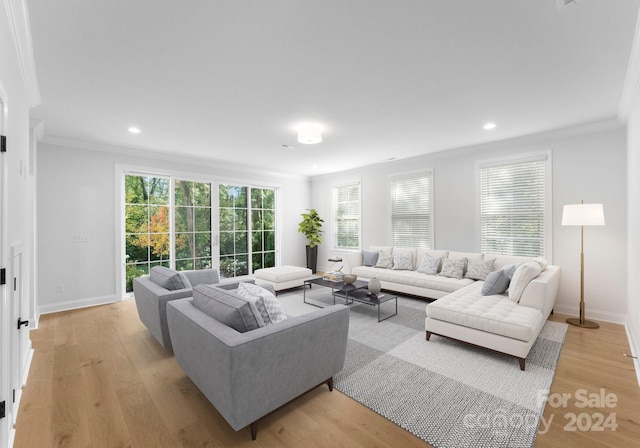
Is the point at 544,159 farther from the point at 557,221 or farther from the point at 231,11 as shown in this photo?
the point at 231,11

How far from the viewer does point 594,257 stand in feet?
13.0

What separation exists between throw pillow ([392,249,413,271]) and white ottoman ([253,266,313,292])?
168 cm

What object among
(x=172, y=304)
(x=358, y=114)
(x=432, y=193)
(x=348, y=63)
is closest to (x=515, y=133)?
(x=432, y=193)

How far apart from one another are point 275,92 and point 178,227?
3836 mm

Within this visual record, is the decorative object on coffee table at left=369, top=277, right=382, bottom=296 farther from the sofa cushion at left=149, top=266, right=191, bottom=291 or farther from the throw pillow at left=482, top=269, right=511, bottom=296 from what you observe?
the sofa cushion at left=149, top=266, right=191, bottom=291

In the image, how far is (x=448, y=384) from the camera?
7.80 feet

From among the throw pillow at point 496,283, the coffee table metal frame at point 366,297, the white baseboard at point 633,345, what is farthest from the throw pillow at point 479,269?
the white baseboard at point 633,345

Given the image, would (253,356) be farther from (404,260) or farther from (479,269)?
(404,260)

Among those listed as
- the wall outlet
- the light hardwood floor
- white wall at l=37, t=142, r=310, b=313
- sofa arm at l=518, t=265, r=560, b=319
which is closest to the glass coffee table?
sofa arm at l=518, t=265, r=560, b=319

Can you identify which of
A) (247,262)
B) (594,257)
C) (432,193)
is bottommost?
(247,262)

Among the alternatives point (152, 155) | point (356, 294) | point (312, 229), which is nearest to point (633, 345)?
point (356, 294)

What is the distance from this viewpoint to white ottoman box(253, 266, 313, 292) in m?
5.22

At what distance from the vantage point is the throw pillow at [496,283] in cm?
353

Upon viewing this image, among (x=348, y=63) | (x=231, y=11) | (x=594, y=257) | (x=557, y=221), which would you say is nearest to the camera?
(x=231, y=11)
